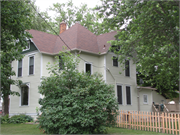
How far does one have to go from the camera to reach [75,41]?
18.5m

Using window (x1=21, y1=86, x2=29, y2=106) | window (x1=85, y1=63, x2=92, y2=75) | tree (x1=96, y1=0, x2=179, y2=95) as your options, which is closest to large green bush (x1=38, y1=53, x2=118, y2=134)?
tree (x1=96, y1=0, x2=179, y2=95)

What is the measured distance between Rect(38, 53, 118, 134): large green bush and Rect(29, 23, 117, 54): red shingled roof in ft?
25.1

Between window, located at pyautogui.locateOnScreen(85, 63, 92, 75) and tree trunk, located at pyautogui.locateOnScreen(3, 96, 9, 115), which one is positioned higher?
window, located at pyautogui.locateOnScreen(85, 63, 92, 75)

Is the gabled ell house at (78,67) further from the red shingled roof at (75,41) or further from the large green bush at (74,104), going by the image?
the large green bush at (74,104)

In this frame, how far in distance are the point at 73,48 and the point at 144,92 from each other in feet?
32.3

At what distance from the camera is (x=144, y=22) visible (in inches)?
543

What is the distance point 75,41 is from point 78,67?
104 inches

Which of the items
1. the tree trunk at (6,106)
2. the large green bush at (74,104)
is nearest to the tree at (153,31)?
the large green bush at (74,104)

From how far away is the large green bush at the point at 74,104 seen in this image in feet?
29.7

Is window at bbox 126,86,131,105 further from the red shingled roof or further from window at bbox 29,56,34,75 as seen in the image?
window at bbox 29,56,34,75

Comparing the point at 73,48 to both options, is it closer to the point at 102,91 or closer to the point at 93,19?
the point at 102,91

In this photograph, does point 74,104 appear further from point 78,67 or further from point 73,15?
Result: point 73,15

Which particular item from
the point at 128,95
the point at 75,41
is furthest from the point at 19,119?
the point at 128,95

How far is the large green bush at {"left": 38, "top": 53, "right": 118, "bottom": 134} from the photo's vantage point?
29.7 feet
